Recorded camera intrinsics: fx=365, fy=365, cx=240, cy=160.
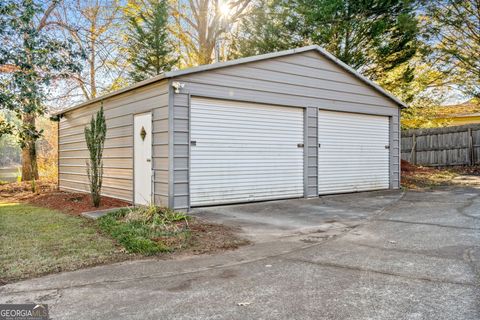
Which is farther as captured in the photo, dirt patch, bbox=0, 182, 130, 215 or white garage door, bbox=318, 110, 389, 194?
white garage door, bbox=318, 110, 389, 194

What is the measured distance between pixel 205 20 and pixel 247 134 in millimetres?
12770

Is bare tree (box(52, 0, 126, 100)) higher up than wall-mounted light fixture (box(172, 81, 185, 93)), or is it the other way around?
bare tree (box(52, 0, 126, 100))

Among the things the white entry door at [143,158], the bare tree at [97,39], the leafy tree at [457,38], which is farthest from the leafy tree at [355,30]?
the white entry door at [143,158]

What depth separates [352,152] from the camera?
33.4 ft

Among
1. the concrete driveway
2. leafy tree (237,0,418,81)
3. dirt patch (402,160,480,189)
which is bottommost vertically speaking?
the concrete driveway

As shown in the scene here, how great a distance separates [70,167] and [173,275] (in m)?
9.34

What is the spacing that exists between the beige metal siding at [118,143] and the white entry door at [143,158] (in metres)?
0.20

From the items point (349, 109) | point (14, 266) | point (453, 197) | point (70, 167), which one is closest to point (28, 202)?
point (70, 167)

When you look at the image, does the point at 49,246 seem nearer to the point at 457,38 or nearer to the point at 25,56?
the point at 25,56

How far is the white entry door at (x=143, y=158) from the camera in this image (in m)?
7.58

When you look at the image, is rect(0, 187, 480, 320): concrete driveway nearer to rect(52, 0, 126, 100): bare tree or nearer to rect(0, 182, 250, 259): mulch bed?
rect(0, 182, 250, 259): mulch bed

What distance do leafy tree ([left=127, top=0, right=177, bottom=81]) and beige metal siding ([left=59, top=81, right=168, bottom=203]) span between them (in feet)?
17.8

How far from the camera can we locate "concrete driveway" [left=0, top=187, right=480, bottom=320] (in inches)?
109

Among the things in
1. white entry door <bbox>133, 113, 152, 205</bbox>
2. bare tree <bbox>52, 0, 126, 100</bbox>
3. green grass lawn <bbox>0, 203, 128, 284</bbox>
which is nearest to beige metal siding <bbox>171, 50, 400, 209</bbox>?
white entry door <bbox>133, 113, 152, 205</bbox>
